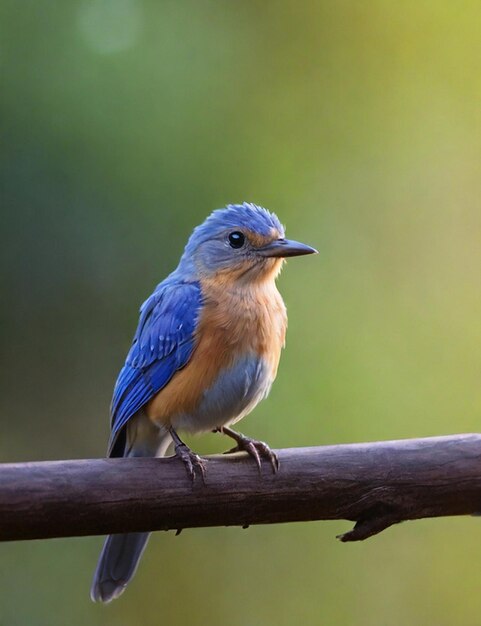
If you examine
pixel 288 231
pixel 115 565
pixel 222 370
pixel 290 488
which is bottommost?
pixel 115 565

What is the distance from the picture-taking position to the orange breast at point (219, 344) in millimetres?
2982

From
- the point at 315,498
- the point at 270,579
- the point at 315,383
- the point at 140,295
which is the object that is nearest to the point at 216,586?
the point at 270,579

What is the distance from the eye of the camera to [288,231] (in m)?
4.70

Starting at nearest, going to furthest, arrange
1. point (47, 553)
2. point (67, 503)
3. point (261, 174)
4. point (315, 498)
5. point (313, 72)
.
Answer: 1. point (67, 503)
2. point (315, 498)
3. point (47, 553)
4. point (261, 174)
5. point (313, 72)

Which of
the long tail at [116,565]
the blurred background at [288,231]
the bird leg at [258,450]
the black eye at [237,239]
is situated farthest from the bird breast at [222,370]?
the blurred background at [288,231]

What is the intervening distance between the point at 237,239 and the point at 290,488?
1.04 m

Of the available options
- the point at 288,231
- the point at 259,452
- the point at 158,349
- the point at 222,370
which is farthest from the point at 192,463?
the point at 288,231

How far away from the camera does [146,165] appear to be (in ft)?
14.6

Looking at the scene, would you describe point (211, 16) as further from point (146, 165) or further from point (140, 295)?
point (140, 295)

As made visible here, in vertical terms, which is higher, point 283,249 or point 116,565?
point 283,249

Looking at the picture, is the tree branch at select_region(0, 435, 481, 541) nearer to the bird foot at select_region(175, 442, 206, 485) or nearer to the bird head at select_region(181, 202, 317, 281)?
the bird foot at select_region(175, 442, 206, 485)

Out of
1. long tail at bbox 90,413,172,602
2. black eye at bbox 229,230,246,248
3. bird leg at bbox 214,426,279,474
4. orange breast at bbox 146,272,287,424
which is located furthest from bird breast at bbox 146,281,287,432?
long tail at bbox 90,413,172,602

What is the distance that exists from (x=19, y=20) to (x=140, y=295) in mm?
1477

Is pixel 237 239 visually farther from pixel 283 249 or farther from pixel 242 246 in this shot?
pixel 283 249
